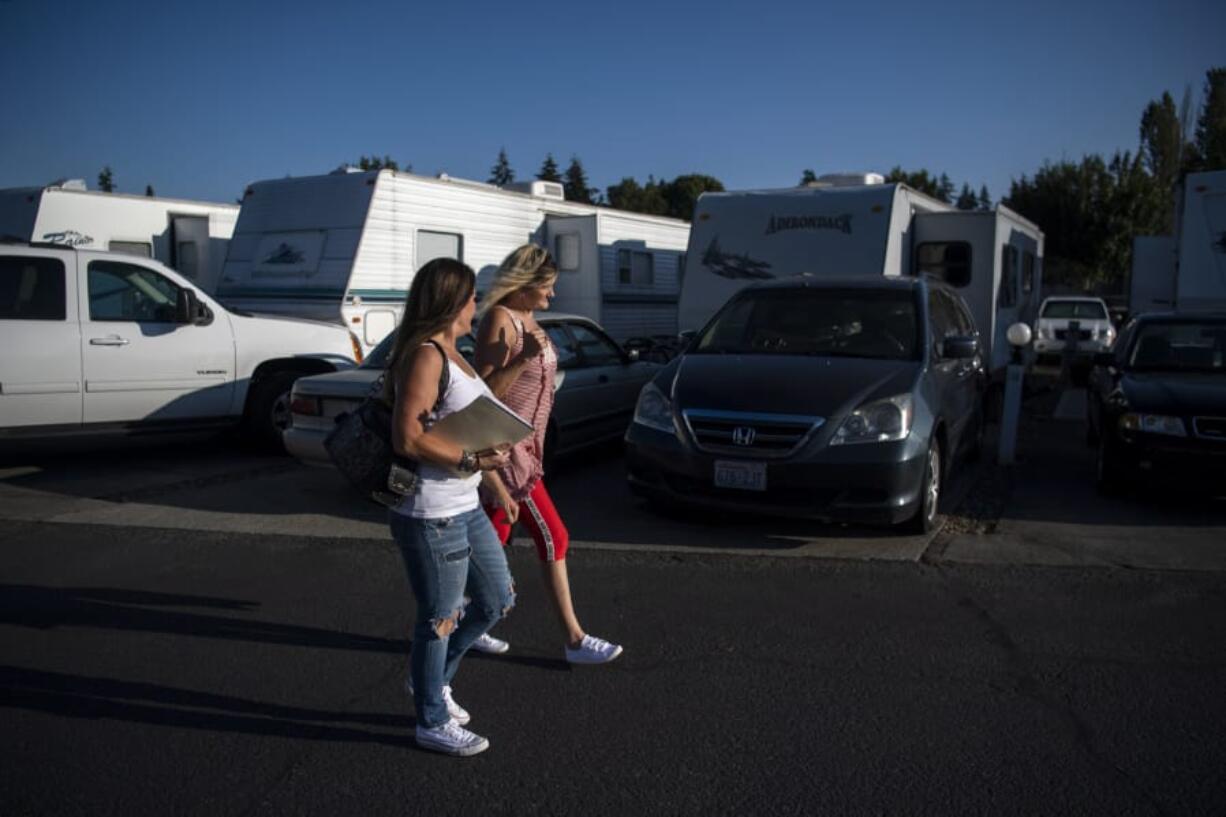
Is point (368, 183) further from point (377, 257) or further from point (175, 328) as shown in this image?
point (175, 328)

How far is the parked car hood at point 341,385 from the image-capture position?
7480 mm

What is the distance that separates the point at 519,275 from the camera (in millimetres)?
4121

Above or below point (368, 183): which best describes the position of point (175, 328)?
below

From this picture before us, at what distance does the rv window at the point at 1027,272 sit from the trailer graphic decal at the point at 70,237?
13.6 m

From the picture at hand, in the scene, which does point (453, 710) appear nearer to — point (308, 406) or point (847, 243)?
point (308, 406)

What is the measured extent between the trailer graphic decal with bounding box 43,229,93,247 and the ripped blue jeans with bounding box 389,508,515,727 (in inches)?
504

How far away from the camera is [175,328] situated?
9.00 meters

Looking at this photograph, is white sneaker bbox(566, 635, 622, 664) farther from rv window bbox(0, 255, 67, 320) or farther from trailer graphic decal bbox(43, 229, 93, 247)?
trailer graphic decal bbox(43, 229, 93, 247)

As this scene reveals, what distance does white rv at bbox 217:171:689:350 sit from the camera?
1213cm

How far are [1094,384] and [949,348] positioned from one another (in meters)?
3.21

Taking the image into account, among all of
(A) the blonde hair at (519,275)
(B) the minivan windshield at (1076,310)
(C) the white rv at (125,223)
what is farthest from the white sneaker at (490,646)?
(B) the minivan windshield at (1076,310)

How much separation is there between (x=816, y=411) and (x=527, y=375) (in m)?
2.55

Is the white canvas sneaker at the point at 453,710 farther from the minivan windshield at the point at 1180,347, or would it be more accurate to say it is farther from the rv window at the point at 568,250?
the rv window at the point at 568,250

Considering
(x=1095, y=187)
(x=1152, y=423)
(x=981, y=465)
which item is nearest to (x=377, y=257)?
(x=981, y=465)
